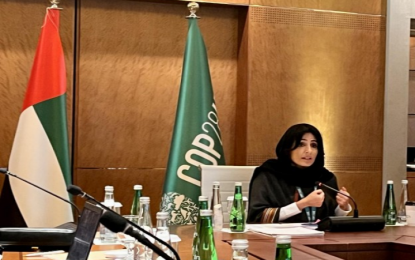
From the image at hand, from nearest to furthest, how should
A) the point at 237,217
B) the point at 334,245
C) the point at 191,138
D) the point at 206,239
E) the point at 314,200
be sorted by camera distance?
the point at 206,239 < the point at 334,245 < the point at 237,217 < the point at 314,200 < the point at 191,138

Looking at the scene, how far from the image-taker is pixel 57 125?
3.76m

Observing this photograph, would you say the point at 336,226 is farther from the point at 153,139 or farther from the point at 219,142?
the point at 153,139

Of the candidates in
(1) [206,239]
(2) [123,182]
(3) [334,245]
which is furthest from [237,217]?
(2) [123,182]

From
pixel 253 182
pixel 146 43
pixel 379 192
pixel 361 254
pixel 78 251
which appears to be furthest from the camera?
pixel 379 192

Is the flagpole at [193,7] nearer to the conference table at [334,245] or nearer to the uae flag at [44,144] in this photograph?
the uae flag at [44,144]

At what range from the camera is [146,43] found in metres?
4.50

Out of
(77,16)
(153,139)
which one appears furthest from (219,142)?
(77,16)

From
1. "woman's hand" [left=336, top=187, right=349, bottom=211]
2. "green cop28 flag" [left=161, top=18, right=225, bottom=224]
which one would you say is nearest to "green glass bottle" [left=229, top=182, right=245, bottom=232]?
"woman's hand" [left=336, top=187, right=349, bottom=211]

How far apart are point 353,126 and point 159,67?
163 cm

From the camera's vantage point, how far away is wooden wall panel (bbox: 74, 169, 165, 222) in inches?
171

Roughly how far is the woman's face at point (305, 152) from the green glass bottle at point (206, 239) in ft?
6.19

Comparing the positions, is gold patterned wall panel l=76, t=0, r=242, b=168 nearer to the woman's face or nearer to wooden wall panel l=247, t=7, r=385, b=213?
wooden wall panel l=247, t=7, r=385, b=213

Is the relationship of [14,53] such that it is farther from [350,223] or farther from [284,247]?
[284,247]

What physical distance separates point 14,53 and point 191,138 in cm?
142
